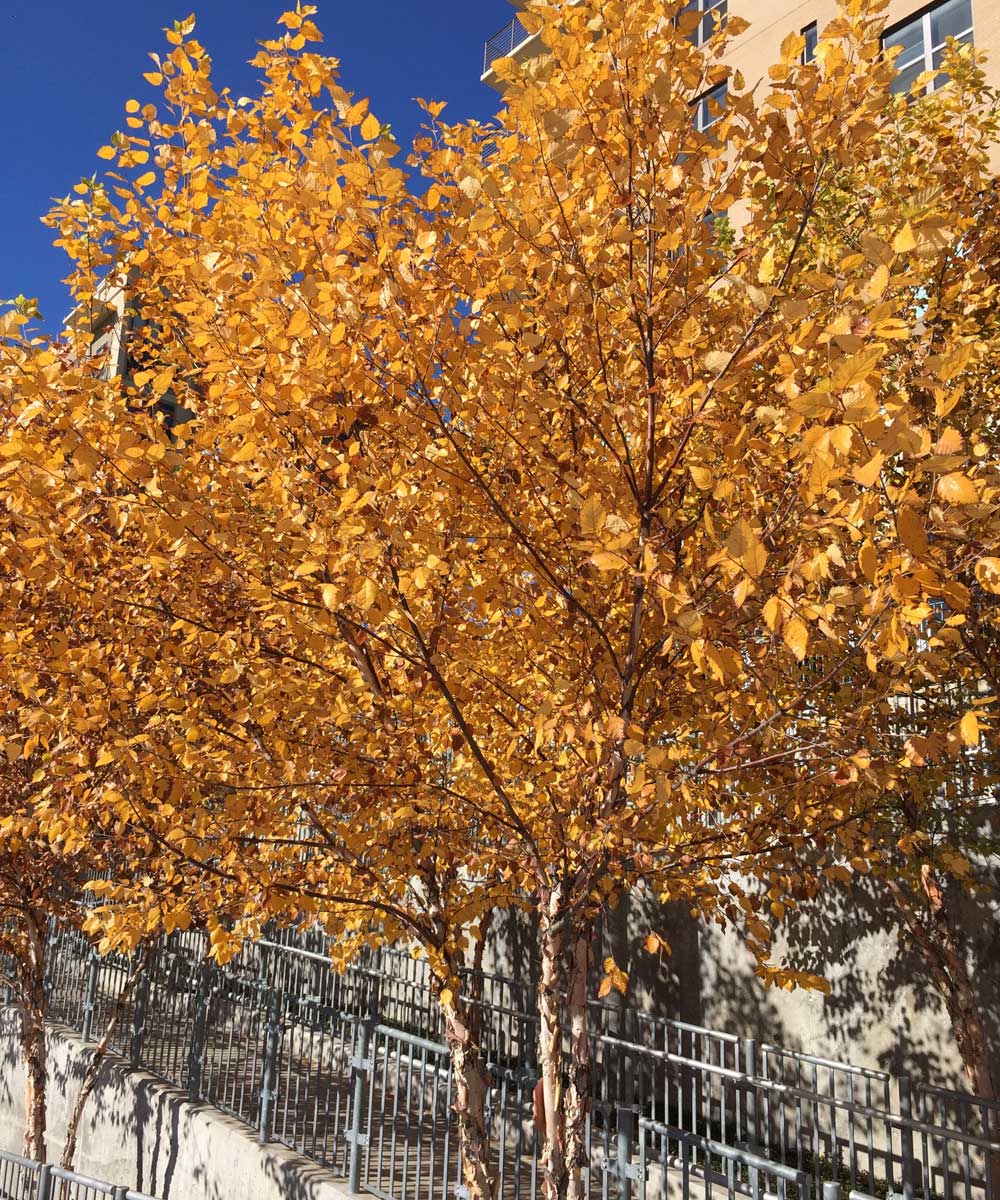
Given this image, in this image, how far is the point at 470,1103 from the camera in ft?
17.2

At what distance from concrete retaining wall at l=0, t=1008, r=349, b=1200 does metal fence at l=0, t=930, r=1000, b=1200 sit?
24cm

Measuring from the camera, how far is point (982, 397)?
794cm

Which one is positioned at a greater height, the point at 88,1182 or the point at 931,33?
the point at 931,33

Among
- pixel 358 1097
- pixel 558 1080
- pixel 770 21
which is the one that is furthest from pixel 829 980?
pixel 770 21

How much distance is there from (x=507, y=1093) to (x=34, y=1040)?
15.9ft

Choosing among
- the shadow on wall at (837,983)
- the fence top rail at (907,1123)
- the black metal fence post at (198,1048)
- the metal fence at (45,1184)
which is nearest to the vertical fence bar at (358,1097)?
the metal fence at (45,1184)

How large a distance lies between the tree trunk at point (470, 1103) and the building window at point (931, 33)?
689 inches

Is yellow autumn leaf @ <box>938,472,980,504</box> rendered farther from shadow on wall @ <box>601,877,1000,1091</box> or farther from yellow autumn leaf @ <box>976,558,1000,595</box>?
shadow on wall @ <box>601,877,1000,1091</box>

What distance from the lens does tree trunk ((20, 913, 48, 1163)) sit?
945cm

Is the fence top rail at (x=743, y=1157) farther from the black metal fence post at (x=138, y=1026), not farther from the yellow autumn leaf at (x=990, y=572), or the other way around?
the black metal fence post at (x=138, y=1026)

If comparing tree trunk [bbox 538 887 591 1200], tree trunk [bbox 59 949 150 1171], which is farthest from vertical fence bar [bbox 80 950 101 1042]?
tree trunk [bbox 538 887 591 1200]

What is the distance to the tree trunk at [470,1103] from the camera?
16.6 feet

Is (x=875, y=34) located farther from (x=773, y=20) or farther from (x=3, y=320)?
(x=773, y=20)

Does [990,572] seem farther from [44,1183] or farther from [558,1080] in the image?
[44,1183]
